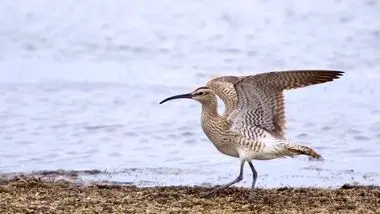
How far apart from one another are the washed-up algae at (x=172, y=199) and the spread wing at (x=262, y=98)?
561 mm

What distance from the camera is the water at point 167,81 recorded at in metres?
11.5

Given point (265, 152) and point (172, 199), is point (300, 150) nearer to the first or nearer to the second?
point (265, 152)

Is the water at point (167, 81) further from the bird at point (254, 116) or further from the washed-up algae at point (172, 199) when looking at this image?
the washed-up algae at point (172, 199)

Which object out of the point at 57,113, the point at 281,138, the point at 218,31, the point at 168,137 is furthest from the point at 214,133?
the point at 218,31

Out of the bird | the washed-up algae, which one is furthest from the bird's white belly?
the washed-up algae

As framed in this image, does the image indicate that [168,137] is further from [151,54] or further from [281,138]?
[151,54]

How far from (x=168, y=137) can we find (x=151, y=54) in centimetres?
415

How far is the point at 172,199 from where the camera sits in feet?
30.3

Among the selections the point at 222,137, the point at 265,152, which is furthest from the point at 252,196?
the point at 222,137

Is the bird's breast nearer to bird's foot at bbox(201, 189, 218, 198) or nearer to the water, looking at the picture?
bird's foot at bbox(201, 189, 218, 198)

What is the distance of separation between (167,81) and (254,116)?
510cm

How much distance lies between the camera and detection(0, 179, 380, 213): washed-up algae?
8.82m

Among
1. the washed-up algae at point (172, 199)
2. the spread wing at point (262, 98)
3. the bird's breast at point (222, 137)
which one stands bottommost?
the washed-up algae at point (172, 199)

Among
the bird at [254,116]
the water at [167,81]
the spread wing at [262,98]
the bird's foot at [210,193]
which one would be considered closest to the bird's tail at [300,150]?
the bird at [254,116]
